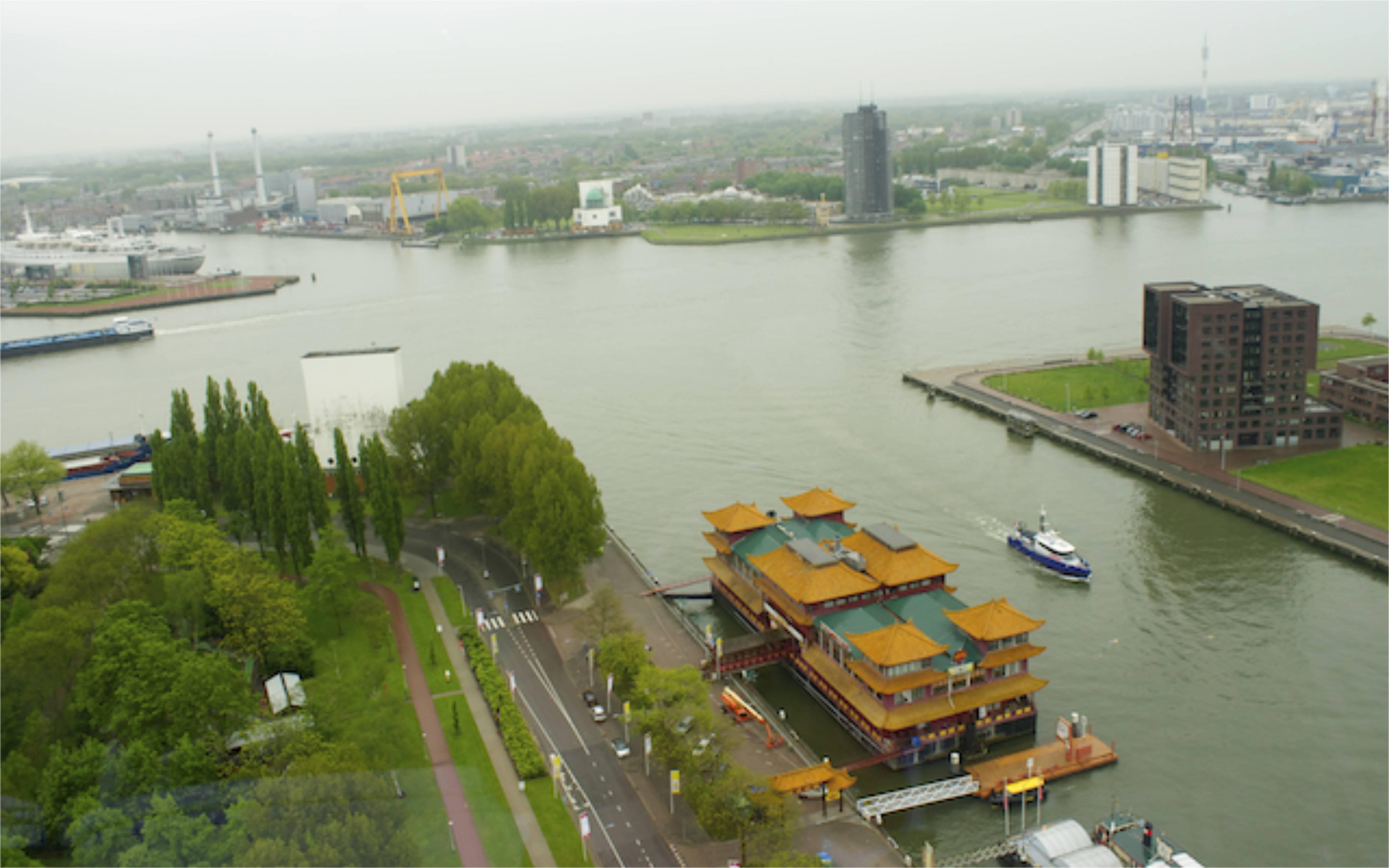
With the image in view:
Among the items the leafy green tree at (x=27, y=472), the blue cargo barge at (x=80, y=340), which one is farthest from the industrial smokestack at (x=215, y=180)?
the leafy green tree at (x=27, y=472)

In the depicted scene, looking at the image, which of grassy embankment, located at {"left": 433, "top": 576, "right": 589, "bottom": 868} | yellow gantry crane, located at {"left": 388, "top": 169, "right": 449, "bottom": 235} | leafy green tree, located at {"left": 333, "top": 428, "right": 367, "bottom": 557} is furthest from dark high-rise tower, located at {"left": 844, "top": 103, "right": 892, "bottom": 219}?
grassy embankment, located at {"left": 433, "top": 576, "right": 589, "bottom": 868}

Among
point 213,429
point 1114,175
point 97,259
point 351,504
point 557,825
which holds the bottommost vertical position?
point 557,825

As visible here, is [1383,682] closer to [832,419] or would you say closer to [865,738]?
[865,738]

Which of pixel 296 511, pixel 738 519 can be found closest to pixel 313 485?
pixel 296 511

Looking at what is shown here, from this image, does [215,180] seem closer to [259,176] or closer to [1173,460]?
[259,176]

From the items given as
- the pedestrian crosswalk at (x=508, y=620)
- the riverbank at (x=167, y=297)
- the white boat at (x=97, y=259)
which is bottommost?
the pedestrian crosswalk at (x=508, y=620)

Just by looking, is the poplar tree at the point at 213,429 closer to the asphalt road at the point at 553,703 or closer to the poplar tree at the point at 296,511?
the poplar tree at the point at 296,511

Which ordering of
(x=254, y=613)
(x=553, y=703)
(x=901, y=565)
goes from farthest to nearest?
1. (x=901, y=565)
2. (x=254, y=613)
3. (x=553, y=703)
